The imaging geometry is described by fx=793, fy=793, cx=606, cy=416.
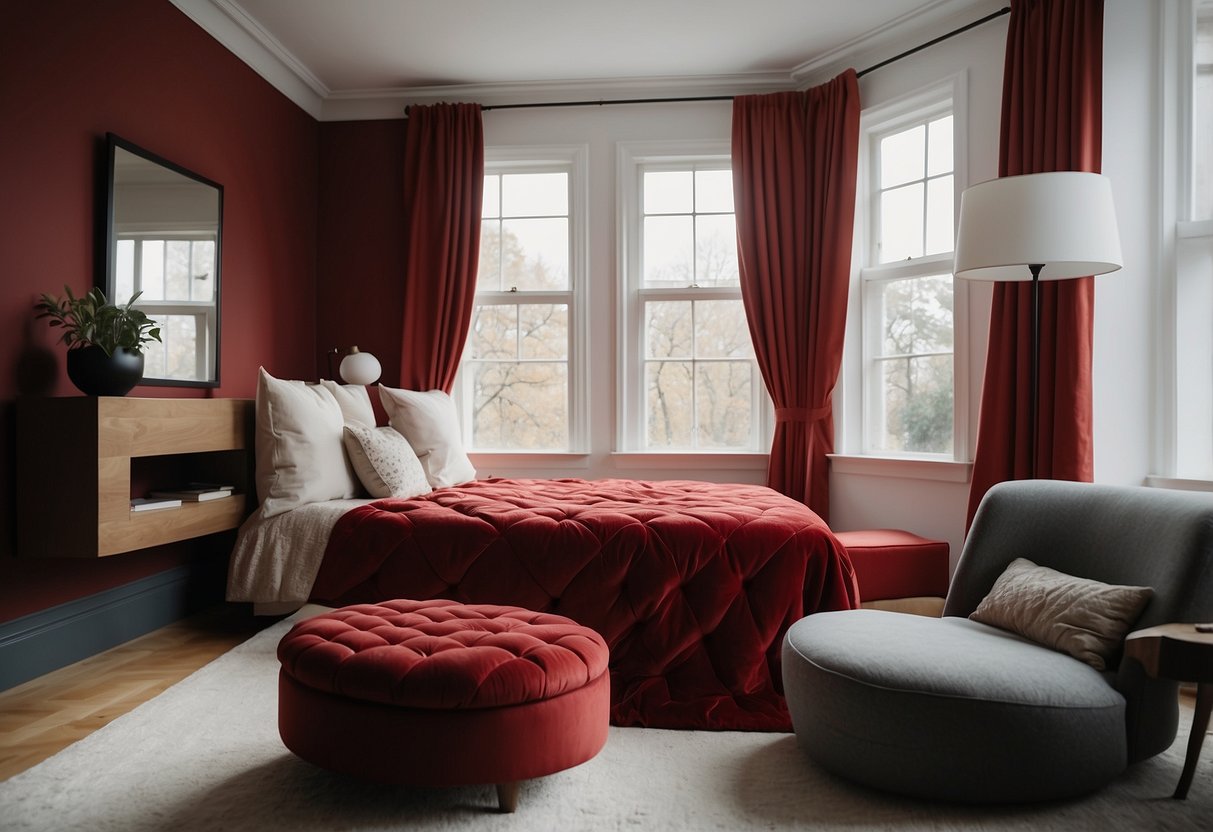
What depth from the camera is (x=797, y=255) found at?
443 centimetres

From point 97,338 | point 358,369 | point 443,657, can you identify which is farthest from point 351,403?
point 443,657

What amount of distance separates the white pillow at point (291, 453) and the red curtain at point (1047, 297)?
2784 millimetres

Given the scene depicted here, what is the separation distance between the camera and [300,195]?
4660 mm

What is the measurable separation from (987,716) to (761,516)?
3.35 feet

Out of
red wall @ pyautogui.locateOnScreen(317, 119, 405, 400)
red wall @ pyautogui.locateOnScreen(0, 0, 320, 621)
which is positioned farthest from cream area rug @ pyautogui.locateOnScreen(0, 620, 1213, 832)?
red wall @ pyautogui.locateOnScreen(317, 119, 405, 400)

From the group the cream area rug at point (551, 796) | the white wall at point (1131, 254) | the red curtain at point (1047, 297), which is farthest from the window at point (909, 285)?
the cream area rug at point (551, 796)

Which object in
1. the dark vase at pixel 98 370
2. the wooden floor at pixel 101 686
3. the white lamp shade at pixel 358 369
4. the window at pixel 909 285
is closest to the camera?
the wooden floor at pixel 101 686

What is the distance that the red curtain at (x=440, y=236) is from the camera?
4.67 metres

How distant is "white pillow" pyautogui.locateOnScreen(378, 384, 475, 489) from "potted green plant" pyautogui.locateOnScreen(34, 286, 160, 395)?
122cm

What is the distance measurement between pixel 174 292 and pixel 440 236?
1645mm

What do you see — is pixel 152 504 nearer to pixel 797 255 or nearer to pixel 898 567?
pixel 898 567

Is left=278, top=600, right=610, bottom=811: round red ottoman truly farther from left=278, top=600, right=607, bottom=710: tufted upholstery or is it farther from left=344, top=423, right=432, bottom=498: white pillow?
left=344, top=423, right=432, bottom=498: white pillow

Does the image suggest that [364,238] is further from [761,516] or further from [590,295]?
[761,516]

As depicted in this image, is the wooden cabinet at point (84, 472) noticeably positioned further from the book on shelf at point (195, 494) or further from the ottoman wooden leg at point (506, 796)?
the ottoman wooden leg at point (506, 796)
